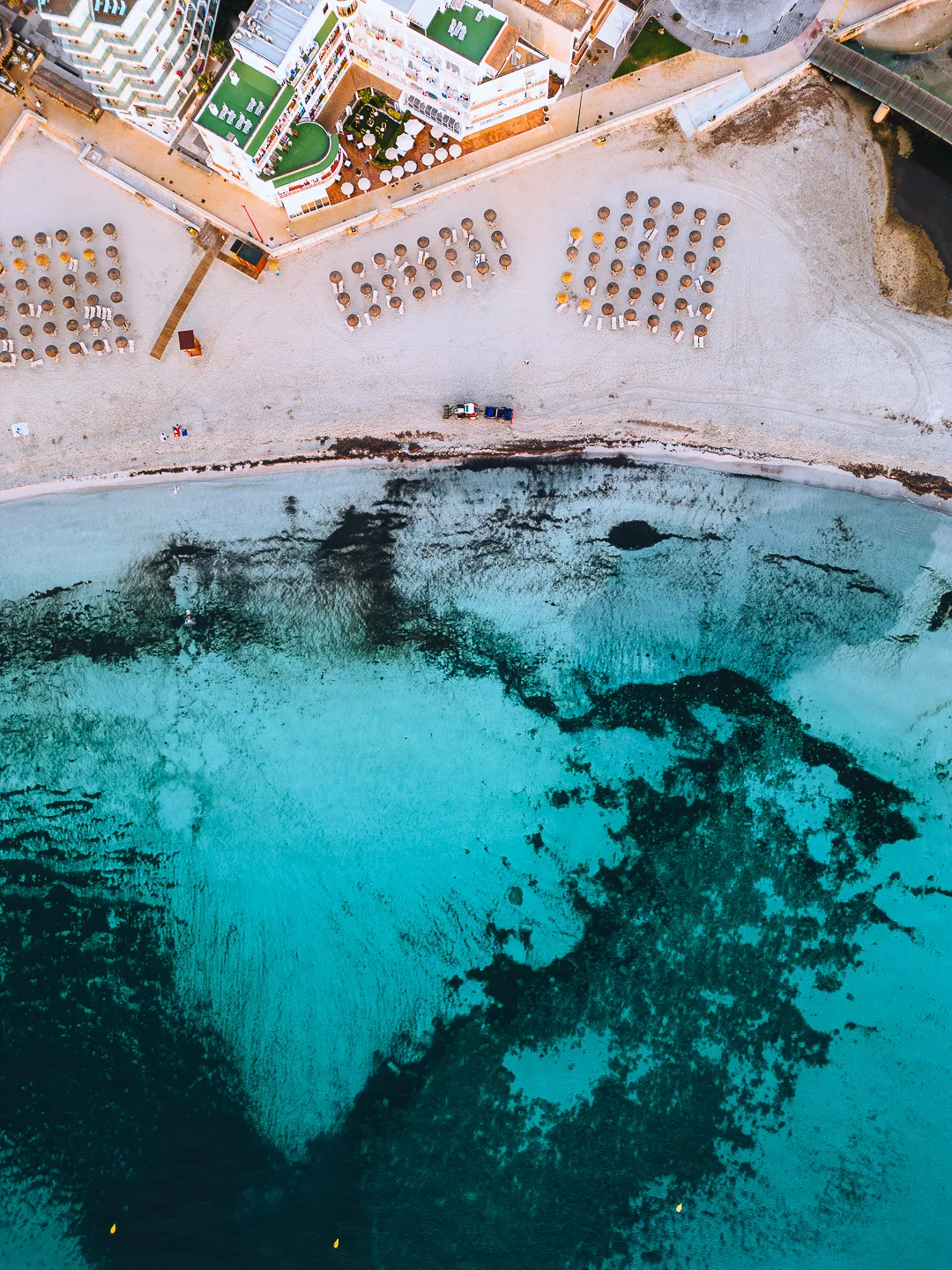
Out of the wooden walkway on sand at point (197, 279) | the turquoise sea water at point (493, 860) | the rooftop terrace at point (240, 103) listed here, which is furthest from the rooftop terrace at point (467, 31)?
the turquoise sea water at point (493, 860)

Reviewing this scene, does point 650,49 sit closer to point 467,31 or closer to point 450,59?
point 467,31

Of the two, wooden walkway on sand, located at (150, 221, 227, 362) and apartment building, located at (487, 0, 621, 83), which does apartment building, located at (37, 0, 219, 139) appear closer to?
wooden walkway on sand, located at (150, 221, 227, 362)

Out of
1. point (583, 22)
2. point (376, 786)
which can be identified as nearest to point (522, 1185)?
point (376, 786)

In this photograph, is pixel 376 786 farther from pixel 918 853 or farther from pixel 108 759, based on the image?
pixel 918 853

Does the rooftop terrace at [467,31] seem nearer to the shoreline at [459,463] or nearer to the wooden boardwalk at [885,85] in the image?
the shoreline at [459,463]

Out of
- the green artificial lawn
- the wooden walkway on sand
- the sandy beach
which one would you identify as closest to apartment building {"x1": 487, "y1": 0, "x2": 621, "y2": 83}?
the green artificial lawn
